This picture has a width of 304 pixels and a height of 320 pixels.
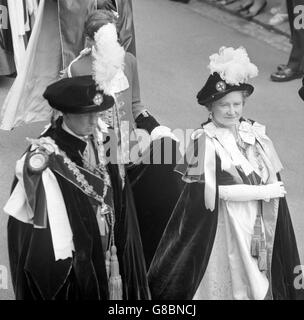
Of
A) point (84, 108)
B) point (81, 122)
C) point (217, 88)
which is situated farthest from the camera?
point (217, 88)

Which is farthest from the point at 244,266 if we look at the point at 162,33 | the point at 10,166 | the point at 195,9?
the point at 195,9

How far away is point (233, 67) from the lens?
18.3 feet

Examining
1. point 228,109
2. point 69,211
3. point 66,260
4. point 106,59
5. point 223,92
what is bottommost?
point 66,260

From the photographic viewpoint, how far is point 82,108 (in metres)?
5.09

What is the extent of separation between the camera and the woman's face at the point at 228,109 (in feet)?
18.4

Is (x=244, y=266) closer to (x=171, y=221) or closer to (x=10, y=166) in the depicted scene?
(x=171, y=221)

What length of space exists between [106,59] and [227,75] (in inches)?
27.7

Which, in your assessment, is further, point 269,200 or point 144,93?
point 144,93

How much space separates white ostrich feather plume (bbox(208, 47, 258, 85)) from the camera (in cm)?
556

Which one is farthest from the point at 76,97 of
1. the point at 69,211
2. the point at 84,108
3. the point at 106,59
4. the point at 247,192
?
the point at 247,192

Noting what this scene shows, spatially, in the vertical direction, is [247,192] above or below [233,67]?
below

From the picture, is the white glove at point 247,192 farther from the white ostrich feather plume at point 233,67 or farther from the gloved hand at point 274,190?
the white ostrich feather plume at point 233,67

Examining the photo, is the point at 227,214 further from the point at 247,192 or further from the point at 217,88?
the point at 217,88
